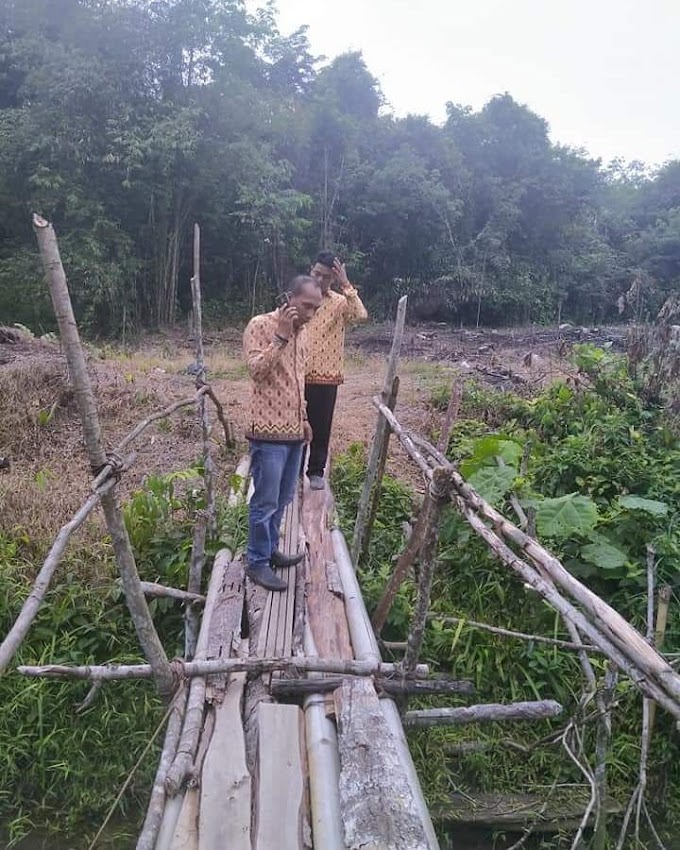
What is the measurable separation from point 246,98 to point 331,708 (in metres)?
14.6

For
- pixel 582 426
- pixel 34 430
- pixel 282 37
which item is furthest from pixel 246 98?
pixel 582 426

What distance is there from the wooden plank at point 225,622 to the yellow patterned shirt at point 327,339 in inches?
44.5

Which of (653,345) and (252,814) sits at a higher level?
(653,345)

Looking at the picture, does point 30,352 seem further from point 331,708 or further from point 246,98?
point 246,98

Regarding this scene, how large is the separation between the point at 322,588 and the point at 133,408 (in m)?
3.83

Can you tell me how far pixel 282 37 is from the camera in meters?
16.6

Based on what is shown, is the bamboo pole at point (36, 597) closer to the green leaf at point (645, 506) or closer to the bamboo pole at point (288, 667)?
the bamboo pole at point (288, 667)

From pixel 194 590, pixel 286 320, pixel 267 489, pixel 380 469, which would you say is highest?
pixel 286 320

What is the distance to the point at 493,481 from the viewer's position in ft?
10.6

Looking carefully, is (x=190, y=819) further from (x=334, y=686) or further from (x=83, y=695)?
(x=83, y=695)

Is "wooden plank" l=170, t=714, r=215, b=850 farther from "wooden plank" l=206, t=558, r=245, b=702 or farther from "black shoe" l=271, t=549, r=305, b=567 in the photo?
"black shoe" l=271, t=549, r=305, b=567

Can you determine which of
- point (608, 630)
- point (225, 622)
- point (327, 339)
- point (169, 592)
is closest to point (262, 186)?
point (327, 339)

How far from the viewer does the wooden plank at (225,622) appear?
6.92 ft

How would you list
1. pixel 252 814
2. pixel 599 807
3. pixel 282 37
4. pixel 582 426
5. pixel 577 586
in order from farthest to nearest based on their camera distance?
pixel 282 37, pixel 582 426, pixel 599 807, pixel 252 814, pixel 577 586
